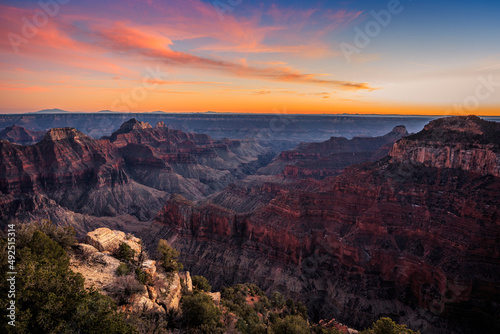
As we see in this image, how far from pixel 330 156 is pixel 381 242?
95721 millimetres

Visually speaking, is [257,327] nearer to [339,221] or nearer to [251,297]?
[251,297]

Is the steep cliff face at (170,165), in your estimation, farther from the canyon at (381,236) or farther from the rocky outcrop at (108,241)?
the rocky outcrop at (108,241)

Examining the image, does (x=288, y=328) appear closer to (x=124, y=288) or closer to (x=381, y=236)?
(x=124, y=288)

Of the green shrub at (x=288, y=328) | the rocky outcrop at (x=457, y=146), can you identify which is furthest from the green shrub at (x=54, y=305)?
the rocky outcrop at (x=457, y=146)

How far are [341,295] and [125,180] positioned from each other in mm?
114978

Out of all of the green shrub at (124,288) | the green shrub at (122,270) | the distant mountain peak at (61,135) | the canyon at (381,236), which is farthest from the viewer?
the distant mountain peak at (61,135)

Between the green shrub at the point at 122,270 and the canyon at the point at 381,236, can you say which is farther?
the canyon at the point at 381,236

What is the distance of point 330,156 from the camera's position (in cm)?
14212

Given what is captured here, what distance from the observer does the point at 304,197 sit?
63.6 m

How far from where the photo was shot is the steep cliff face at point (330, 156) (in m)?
134

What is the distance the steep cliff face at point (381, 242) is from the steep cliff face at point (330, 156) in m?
64.3

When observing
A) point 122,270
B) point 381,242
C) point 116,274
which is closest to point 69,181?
point 116,274

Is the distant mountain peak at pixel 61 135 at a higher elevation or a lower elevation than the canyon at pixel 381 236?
higher

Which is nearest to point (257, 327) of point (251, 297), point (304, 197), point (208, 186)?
point (251, 297)
